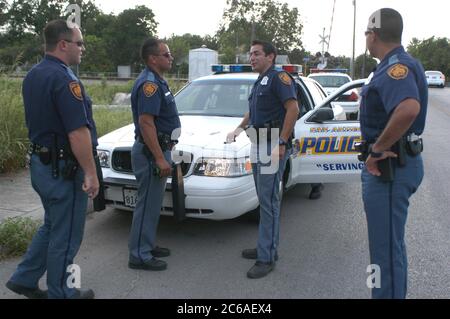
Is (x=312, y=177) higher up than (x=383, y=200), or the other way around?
(x=383, y=200)

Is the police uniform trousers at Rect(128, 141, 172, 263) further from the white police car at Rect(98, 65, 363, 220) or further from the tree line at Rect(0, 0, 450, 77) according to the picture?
the tree line at Rect(0, 0, 450, 77)

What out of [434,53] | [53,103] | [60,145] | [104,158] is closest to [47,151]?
[60,145]

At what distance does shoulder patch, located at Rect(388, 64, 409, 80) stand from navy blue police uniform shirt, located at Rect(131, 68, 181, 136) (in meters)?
1.79

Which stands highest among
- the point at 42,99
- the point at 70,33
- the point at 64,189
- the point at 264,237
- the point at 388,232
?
the point at 70,33

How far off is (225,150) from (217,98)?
1.61 m

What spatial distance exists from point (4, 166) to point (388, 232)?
5635mm

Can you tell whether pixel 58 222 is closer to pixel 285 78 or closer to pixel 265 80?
pixel 265 80

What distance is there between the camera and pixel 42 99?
2828 millimetres

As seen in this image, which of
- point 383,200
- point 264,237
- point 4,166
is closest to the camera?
point 383,200

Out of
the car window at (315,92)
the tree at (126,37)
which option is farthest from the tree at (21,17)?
the car window at (315,92)

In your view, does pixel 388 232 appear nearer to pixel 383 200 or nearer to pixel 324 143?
pixel 383 200

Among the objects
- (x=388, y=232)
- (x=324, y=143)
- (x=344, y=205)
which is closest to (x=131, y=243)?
(x=388, y=232)

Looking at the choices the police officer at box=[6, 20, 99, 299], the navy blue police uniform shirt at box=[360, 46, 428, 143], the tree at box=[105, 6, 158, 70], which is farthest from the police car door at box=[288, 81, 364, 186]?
the tree at box=[105, 6, 158, 70]

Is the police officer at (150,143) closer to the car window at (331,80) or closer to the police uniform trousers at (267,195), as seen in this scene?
the police uniform trousers at (267,195)
